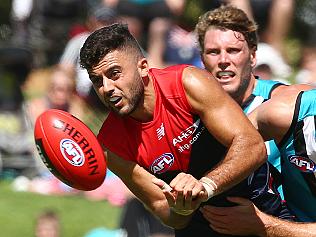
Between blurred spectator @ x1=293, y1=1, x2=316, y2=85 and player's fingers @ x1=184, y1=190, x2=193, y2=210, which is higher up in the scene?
player's fingers @ x1=184, y1=190, x2=193, y2=210

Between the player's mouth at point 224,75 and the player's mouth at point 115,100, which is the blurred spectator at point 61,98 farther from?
the player's mouth at point 115,100

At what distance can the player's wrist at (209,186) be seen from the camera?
16.1 feet

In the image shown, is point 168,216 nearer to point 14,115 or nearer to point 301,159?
point 301,159

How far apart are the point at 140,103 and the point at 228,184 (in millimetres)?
711

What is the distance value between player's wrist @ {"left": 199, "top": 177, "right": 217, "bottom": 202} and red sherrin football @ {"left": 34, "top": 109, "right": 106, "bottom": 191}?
66 cm

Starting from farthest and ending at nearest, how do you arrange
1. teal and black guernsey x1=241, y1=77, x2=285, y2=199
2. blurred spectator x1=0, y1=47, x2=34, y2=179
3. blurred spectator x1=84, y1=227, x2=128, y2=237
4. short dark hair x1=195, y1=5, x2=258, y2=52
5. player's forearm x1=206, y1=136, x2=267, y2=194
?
blurred spectator x1=0, y1=47, x2=34, y2=179
blurred spectator x1=84, y1=227, x2=128, y2=237
short dark hair x1=195, y1=5, x2=258, y2=52
teal and black guernsey x1=241, y1=77, x2=285, y2=199
player's forearm x1=206, y1=136, x2=267, y2=194

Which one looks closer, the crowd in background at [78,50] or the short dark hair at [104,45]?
the short dark hair at [104,45]

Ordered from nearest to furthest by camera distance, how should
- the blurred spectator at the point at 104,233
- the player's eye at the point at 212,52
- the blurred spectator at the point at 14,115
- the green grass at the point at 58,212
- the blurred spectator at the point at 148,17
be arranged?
the player's eye at the point at 212,52 < the blurred spectator at the point at 104,233 < the green grass at the point at 58,212 < the blurred spectator at the point at 14,115 < the blurred spectator at the point at 148,17

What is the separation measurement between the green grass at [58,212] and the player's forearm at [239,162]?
437cm

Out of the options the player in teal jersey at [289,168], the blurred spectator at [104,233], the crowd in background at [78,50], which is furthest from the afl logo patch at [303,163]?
the crowd in background at [78,50]

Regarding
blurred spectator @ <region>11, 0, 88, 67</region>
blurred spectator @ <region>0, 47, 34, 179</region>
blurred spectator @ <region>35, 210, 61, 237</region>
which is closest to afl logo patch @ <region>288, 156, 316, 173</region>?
blurred spectator @ <region>35, 210, 61, 237</region>

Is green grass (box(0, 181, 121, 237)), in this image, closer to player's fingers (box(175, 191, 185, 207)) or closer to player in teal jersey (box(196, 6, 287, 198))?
player in teal jersey (box(196, 6, 287, 198))

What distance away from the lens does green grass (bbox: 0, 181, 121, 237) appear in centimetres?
948

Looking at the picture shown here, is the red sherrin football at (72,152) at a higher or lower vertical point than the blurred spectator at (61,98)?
higher
